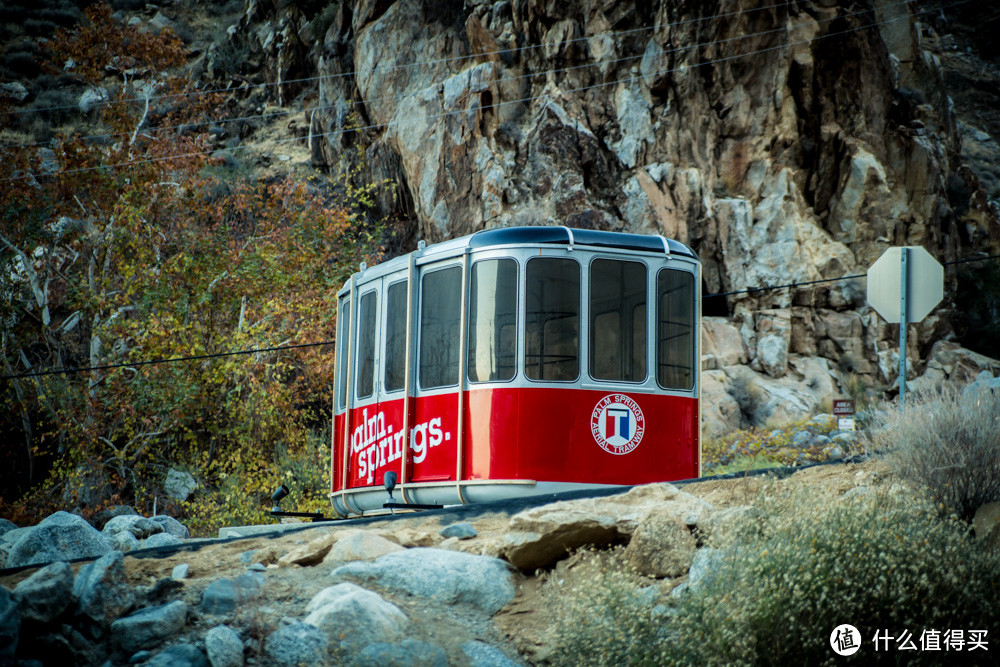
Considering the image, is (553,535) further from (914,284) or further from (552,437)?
(914,284)

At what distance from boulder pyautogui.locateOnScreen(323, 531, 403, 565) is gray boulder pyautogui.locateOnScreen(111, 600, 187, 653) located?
1.35m

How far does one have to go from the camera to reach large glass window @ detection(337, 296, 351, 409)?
37.6 ft

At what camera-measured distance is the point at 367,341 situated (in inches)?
419

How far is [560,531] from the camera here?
6.81 meters

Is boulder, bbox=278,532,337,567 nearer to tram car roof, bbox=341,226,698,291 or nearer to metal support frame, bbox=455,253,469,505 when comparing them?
metal support frame, bbox=455,253,469,505

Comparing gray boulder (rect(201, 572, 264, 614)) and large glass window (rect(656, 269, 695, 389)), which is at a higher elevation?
large glass window (rect(656, 269, 695, 389))

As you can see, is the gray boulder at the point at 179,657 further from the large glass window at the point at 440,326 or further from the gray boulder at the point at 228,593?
the large glass window at the point at 440,326

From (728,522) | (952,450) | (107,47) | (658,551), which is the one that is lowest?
(658,551)

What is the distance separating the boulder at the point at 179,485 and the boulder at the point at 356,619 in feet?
50.8

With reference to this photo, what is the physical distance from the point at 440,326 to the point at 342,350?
2.25 metres

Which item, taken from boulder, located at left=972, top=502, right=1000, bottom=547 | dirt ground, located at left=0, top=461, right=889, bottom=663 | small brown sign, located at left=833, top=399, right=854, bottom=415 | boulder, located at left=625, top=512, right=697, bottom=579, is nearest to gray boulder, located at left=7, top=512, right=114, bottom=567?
dirt ground, located at left=0, top=461, right=889, bottom=663

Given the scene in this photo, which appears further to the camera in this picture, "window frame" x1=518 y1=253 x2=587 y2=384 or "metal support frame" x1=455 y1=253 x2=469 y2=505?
"metal support frame" x1=455 y1=253 x2=469 y2=505

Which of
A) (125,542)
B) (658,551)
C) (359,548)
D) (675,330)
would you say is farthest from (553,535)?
(125,542)

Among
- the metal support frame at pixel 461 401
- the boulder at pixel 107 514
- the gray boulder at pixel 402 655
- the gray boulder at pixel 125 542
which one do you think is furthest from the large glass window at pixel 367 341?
the boulder at pixel 107 514
